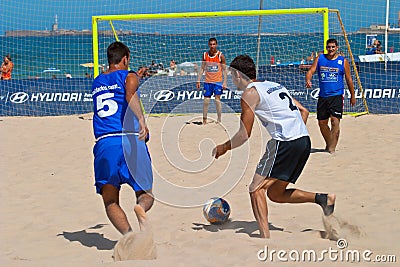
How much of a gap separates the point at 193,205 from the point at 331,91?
3.71 metres

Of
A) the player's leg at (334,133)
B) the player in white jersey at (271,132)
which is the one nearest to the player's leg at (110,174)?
the player in white jersey at (271,132)

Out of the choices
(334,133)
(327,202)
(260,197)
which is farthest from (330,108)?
(260,197)

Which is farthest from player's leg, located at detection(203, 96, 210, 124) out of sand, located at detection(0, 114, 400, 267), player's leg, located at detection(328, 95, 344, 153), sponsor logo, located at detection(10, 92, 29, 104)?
sponsor logo, located at detection(10, 92, 29, 104)

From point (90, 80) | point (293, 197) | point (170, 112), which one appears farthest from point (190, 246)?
point (90, 80)

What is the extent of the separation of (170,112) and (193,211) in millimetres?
8279

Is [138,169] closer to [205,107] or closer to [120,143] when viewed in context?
[120,143]

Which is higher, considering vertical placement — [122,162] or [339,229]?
[122,162]

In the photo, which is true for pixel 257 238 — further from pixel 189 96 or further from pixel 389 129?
pixel 189 96

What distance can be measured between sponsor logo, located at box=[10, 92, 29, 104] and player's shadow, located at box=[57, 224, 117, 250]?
32.5ft

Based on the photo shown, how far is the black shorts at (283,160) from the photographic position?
183 inches

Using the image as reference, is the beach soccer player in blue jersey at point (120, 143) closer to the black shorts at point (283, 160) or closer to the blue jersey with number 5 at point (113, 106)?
the blue jersey with number 5 at point (113, 106)

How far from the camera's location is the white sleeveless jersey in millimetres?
4652

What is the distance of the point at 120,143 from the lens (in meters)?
4.37

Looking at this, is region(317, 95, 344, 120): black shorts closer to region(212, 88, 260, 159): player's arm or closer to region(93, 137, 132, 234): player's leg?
region(212, 88, 260, 159): player's arm
